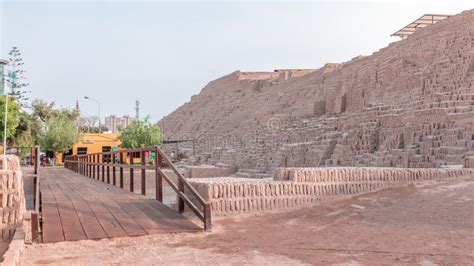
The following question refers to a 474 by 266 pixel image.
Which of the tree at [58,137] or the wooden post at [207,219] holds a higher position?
the tree at [58,137]

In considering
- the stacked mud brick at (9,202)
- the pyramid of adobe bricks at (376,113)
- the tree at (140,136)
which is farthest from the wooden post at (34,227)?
the tree at (140,136)

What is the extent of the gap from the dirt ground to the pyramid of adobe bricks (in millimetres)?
4256

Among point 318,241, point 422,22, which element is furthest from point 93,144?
point 318,241

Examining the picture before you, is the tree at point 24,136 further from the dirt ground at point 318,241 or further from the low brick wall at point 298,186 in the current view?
the dirt ground at point 318,241

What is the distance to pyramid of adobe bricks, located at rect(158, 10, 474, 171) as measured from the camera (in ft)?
45.0

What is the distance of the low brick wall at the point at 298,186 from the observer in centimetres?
670

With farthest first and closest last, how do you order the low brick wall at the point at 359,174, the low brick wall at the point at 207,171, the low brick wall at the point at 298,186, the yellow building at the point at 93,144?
the yellow building at the point at 93,144, the low brick wall at the point at 207,171, the low brick wall at the point at 359,174, the low brick wall at the point at 298,186

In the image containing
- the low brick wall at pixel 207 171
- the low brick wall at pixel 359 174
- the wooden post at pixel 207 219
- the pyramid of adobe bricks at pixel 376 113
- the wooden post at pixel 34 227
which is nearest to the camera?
the wooden post at pixel 34 227

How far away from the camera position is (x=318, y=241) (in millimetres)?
4816

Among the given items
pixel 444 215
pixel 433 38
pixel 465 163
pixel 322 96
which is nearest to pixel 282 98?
pixel 322 96

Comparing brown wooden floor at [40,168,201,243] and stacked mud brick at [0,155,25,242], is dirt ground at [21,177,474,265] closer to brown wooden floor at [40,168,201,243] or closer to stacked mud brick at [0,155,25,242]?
brown wooden floor at [40,168,201,243]

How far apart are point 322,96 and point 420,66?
420 inches

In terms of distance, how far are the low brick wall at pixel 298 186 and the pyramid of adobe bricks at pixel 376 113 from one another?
2.39 metres

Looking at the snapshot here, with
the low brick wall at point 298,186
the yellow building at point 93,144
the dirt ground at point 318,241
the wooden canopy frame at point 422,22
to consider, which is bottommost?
the dirt ground at point 318,241
